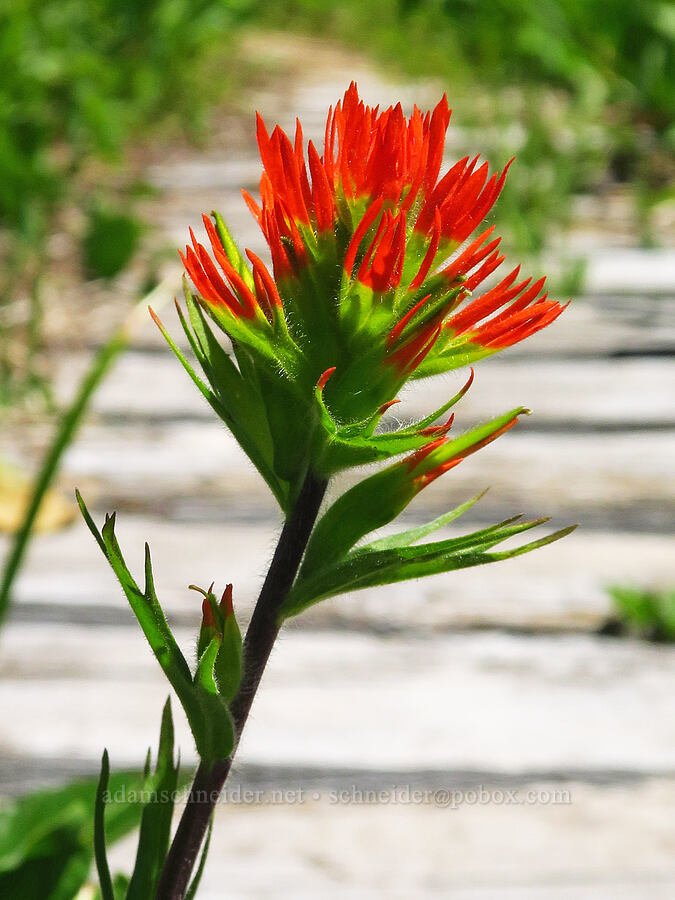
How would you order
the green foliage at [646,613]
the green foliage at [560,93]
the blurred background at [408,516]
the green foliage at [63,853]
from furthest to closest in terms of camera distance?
the green foliage at [560,93], the green foliage at [646,613], the blurred background at [408,516], the green foliage at [63,853]

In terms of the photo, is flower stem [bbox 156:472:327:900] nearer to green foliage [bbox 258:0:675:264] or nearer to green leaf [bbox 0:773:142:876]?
green leaf [bbox 0:773:142:876]

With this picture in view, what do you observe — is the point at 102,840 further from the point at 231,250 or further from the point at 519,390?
the point at 519,390

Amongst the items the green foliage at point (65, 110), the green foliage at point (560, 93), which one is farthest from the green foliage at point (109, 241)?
the green foliage at point (560, 93)

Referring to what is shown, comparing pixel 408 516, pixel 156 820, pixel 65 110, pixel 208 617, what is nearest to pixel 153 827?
pixel 156 820

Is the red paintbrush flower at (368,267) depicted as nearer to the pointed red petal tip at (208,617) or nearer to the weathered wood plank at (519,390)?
the pointed red petal tip at (208,617)

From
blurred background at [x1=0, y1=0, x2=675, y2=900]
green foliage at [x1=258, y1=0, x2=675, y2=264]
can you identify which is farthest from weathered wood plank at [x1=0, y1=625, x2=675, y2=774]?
green foliage at [x1=258, y1=0, x2=675, y2=264]

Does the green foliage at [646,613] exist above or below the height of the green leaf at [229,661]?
above

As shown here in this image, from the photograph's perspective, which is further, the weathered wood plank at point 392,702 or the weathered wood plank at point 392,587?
the weathered wood plank at point 392,587
